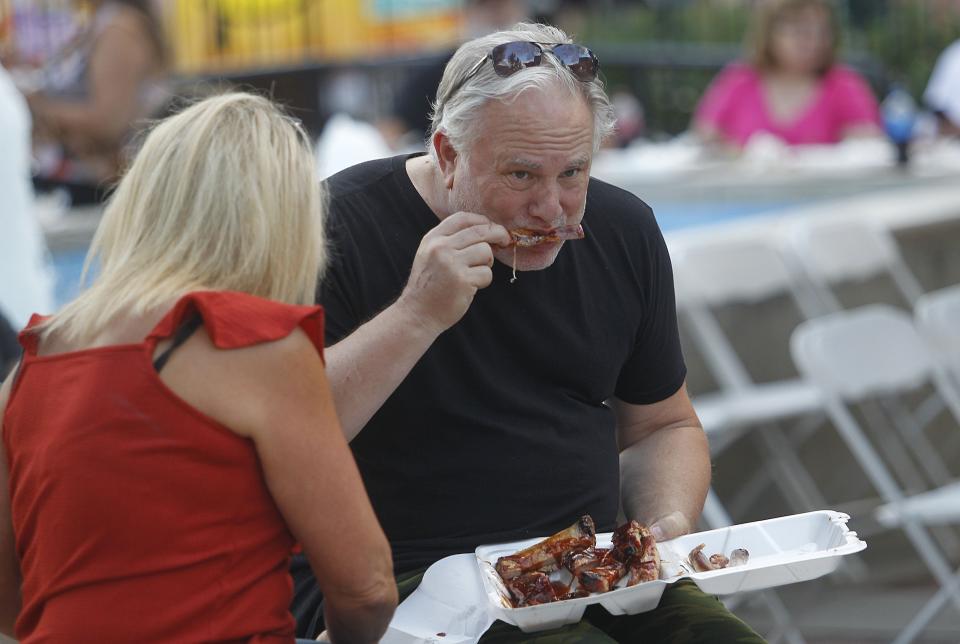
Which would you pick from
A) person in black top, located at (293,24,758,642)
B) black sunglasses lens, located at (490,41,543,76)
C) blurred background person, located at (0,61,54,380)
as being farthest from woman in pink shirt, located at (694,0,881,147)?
black sunglasses lens, located at (490,41,543,76)

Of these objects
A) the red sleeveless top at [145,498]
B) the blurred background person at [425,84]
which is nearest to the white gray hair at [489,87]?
the red sleeveless top at [145,498]

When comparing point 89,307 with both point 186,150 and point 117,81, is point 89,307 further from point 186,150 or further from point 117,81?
point 117,81

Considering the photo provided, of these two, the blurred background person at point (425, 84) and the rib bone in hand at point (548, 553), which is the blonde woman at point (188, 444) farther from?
the blurred background person at point (425, 84)

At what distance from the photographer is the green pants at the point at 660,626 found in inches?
93.0

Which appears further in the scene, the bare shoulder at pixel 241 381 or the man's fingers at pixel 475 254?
the man's fingers at pixel 475 254

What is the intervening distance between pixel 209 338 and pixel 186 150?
0.33m

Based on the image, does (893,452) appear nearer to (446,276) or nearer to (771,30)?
(771,30)

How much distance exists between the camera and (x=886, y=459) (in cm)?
592

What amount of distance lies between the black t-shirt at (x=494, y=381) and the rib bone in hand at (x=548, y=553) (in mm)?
194

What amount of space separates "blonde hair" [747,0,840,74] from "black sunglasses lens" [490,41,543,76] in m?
5.18

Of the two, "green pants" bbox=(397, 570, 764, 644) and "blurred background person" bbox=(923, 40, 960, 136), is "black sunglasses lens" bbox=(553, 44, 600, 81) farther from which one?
"blurred background person" bbox=(923, 40, 960, 136)

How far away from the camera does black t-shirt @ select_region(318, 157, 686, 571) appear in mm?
2586

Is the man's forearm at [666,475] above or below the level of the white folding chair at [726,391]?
above

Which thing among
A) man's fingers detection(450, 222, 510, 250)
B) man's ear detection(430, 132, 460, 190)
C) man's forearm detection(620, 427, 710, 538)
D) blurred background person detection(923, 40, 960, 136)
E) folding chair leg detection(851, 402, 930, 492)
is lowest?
folding chair leg detection(851, 402, 930, 492)
